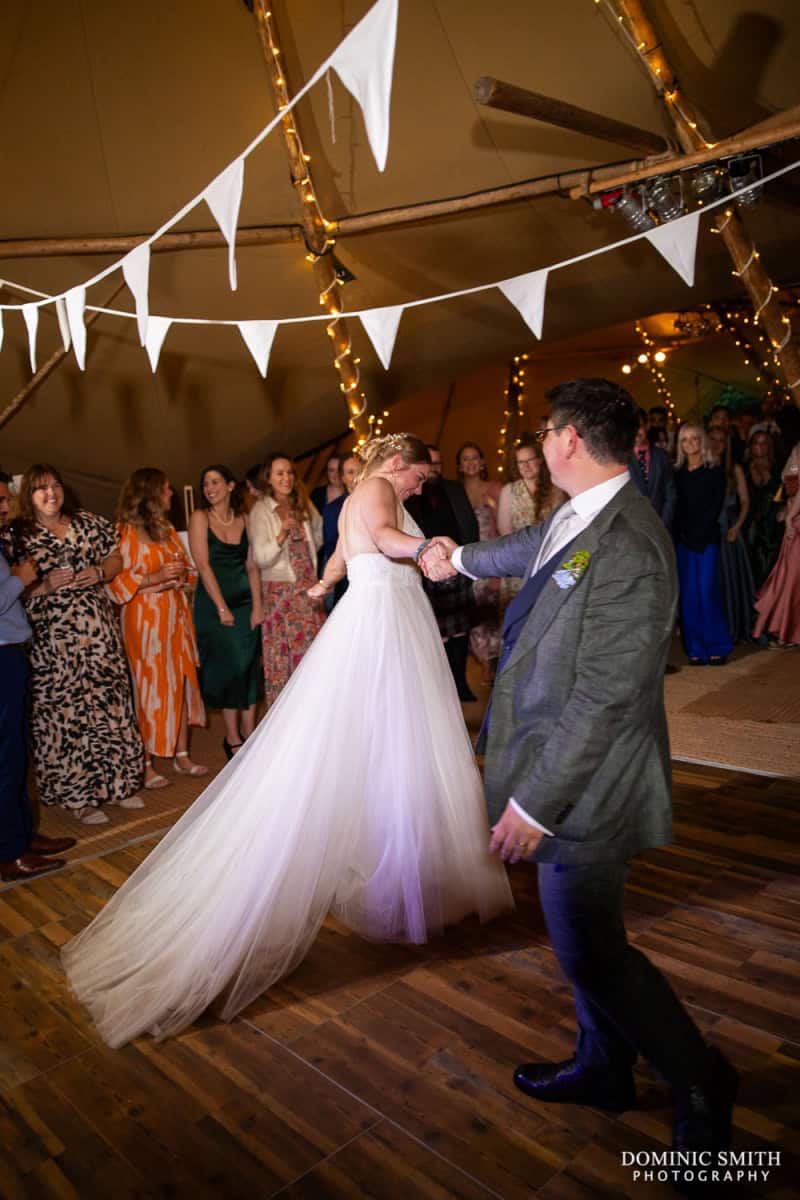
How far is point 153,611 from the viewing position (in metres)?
4.04

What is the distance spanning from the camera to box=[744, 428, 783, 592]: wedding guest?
6.60m

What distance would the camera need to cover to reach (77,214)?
6.56 metres

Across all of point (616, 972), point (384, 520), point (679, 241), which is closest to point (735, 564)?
point (679, 241)

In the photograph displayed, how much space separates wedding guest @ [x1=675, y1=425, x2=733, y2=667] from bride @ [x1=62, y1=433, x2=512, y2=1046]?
3740 millimetres

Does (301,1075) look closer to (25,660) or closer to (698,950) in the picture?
(698,950)

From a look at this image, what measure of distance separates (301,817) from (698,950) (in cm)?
118

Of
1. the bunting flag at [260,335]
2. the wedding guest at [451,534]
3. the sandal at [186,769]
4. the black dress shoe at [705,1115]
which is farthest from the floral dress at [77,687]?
the black dress shoe at [705,1115]

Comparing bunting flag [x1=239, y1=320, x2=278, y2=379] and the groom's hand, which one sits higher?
bunting flag [x1=239, y1=320, x2=278, y2=379]

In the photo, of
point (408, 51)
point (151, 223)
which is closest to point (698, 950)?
point (408, 51)

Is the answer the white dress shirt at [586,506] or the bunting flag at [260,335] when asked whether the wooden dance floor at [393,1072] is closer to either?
the white dress shirt at [586,506]

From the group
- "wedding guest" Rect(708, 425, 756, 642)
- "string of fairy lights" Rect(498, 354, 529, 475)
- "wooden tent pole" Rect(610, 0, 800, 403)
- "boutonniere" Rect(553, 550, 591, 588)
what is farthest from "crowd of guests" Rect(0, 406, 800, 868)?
"string of fairy lights" Rect(498, 354, 529, 475)

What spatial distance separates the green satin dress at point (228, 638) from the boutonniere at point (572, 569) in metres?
3.07

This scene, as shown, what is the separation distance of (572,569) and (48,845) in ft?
8.64

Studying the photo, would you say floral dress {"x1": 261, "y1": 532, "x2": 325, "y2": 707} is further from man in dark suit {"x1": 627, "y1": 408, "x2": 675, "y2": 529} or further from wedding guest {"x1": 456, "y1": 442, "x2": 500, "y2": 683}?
man in dark suit {"x1": 627, "y1": 408, "x2": 675, "y2": 529}
